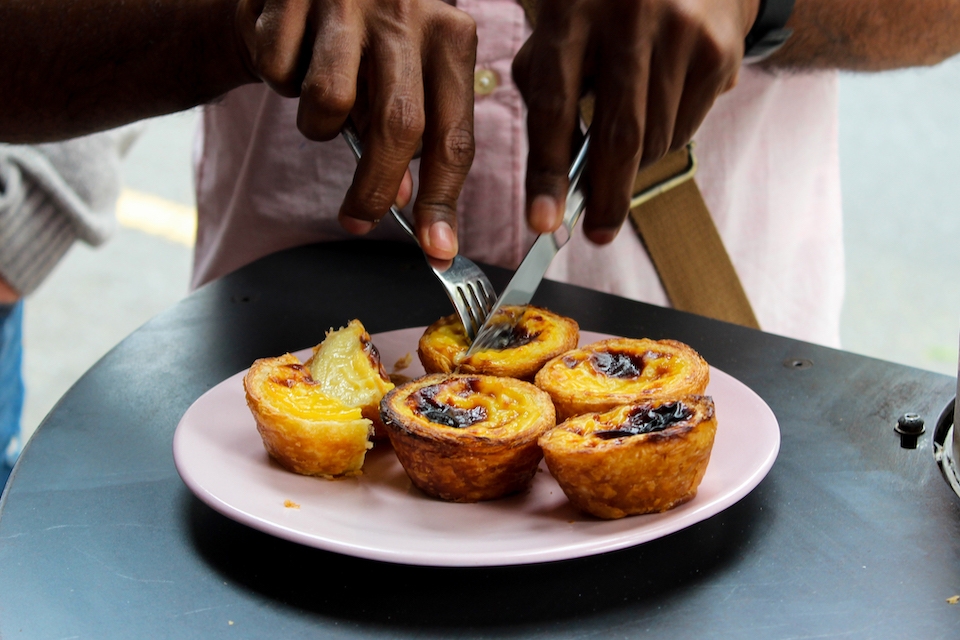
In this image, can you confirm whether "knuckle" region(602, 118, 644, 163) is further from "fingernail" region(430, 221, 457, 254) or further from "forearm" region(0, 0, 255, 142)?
Result: "forearm" region(0, 0, 255, 142)

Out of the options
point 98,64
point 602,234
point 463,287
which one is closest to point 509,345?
point 463,287

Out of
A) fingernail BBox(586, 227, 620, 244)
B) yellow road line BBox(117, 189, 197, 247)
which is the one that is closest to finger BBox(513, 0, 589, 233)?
fingernail BBox(586, 227, 620, 244)

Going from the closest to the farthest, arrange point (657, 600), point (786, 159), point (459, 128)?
point (657, 600) < point (459, 128) < point (786, 159)

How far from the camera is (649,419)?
105cm

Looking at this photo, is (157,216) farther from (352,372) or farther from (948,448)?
(948,448)

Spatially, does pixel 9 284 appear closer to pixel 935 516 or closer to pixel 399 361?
pixel 399 361

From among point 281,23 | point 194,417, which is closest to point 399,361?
point 194,417

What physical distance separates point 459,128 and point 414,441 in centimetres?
46

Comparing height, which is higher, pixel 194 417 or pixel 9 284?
pixel 194 417

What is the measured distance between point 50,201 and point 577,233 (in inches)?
→ 48.9

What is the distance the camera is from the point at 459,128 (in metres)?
1.28

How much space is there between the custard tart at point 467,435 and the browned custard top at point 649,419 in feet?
0.29

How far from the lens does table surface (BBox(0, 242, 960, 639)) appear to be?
89 centimetres

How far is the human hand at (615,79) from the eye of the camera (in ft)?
4.21
